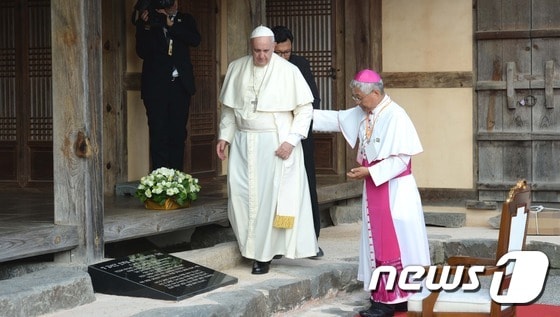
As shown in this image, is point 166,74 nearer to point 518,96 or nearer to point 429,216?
point 429,216

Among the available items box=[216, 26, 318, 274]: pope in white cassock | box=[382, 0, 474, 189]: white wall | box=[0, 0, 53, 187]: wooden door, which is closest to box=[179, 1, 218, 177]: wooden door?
box=[0, 0, 53, 187]: wooden door

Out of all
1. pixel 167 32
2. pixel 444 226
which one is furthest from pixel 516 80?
pixel 167 32

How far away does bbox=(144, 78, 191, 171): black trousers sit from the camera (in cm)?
1106

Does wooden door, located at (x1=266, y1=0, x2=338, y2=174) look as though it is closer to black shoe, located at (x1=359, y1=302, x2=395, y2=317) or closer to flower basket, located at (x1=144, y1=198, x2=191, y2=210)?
flower basket, located at (x1=144, y1=198, x2=191, y2=210)

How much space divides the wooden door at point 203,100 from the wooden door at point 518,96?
2.66 meters

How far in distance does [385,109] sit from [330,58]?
471 centimetres

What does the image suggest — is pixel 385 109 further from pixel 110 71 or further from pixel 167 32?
pixel 110 71

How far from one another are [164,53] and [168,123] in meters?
0.62

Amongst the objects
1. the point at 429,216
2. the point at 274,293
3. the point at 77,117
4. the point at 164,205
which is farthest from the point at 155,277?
the point at 429,216

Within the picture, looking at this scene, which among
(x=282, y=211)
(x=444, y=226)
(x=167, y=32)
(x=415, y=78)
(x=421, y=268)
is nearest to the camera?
(x=421, y=268)

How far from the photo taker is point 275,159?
30.4 feet

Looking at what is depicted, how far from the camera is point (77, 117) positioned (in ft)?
28.3

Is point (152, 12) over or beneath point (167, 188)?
over

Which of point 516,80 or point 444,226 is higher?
point 516,80
